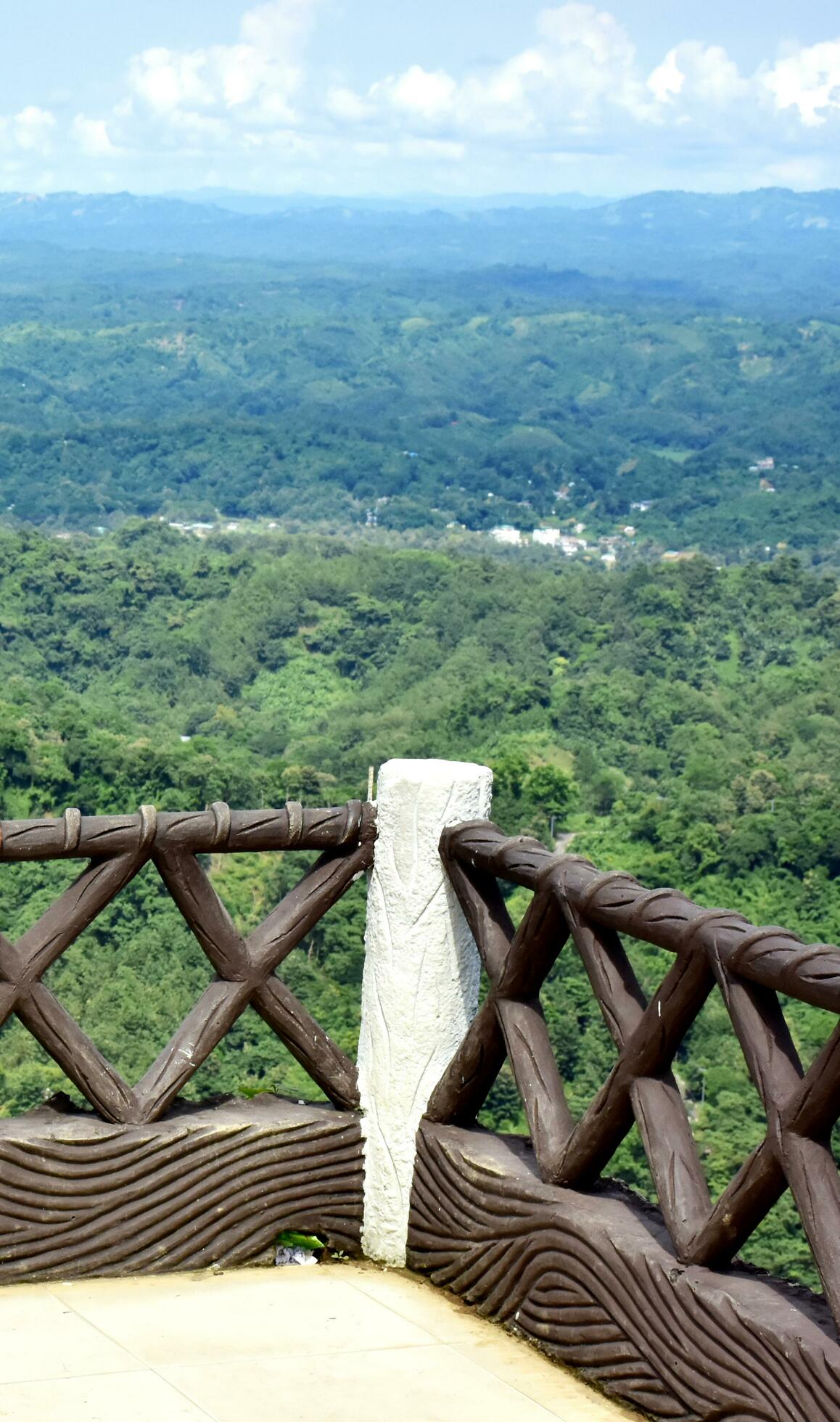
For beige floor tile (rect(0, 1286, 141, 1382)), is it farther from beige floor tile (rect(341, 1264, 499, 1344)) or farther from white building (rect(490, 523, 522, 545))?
white building (rect(490, 523, 522, 545))

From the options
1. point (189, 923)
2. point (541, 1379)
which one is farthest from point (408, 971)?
point (541, 1379)

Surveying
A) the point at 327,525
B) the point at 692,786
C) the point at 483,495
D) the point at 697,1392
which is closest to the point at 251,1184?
the point at 697,1392

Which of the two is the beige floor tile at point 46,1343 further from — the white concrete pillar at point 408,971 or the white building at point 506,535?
the white building at point 506,535

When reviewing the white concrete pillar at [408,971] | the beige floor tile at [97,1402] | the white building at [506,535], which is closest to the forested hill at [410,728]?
the white concrete pillar at [408,971]

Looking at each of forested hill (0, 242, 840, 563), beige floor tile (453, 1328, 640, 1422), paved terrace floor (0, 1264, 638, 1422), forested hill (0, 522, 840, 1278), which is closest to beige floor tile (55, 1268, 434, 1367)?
paved terrace floor (0, 1264, 638, 1422)

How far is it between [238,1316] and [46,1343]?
35cm

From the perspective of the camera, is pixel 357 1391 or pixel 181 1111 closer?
pixel 357 1391

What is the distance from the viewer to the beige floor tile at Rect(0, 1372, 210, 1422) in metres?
2.54

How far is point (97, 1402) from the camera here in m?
2.59

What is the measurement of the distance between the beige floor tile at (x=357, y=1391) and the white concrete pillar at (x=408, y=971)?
1.78ft

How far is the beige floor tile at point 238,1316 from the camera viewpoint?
287 cm

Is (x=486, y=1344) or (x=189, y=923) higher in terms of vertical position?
(x=189, y=923)

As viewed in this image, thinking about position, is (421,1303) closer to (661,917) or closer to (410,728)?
(661,917)

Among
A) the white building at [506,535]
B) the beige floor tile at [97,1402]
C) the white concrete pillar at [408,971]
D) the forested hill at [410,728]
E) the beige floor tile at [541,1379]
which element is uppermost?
the white concrete pillar at [408,971]
